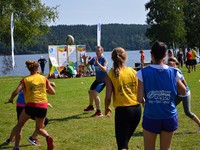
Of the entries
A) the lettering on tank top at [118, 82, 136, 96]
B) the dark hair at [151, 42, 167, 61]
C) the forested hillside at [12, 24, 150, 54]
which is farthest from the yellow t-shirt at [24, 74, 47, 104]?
the forested hillside at [12, 24, 150, 54]

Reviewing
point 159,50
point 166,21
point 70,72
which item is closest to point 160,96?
point 159,50

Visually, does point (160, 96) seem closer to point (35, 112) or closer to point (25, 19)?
point (35, 112)

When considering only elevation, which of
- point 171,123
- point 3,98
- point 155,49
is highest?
point 155,49

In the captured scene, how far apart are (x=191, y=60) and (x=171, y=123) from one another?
2232 cm

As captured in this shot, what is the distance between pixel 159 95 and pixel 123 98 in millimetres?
1097

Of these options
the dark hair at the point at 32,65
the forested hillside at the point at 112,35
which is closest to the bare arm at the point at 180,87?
the dark hair at the point at 32,65

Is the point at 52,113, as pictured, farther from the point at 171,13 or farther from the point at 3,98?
the point at 171,13

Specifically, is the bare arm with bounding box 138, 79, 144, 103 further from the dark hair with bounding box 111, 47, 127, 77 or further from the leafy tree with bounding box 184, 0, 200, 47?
the leafy tree with bounding box 184, 0, 200, 47

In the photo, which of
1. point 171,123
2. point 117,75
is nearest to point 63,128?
point 117,75

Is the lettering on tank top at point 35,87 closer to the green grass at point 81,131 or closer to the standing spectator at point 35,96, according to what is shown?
the standing spectator at point 35,96

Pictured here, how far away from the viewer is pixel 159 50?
Result: 4.45 meters

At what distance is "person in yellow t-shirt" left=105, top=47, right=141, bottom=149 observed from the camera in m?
5.33

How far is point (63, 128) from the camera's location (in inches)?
361

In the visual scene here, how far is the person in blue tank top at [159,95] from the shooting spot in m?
4.46
